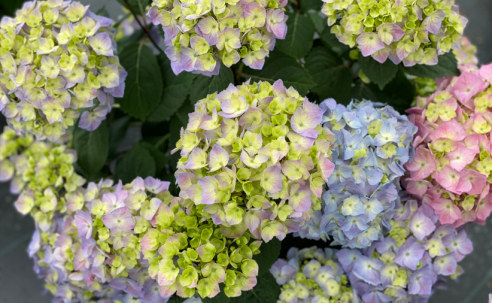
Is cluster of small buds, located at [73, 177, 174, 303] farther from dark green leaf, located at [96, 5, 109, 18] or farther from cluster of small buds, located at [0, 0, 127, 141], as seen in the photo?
dark green leaf, located at [96, 5, 109, 18]

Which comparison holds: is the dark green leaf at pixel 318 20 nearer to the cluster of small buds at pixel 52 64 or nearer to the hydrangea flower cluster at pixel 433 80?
the hydrangea flower cluster at pixel 433 80

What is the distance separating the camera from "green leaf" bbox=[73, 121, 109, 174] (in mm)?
873

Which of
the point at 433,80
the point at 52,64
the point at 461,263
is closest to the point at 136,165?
the point at 52,64

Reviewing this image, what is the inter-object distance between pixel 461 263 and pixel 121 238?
0.94m

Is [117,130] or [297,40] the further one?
[117,130]

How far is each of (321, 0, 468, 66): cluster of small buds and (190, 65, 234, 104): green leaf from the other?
7.0 inches

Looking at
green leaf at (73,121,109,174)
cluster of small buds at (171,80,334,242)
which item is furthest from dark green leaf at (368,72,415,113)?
green leaf at (73,121,109,174)

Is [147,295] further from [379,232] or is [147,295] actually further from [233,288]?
[379,232]

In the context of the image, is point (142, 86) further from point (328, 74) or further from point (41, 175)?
point (328, 74)

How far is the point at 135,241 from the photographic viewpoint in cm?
67

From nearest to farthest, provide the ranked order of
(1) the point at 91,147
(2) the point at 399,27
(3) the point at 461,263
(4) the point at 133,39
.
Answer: (2) the point at 399,27
(1) the point at 91,147
(4) the point at 133,39
(3) the point at 461,263

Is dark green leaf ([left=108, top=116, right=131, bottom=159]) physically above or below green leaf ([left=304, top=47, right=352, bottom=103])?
below

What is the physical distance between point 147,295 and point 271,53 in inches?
16.9

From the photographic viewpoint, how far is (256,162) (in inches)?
21.6
